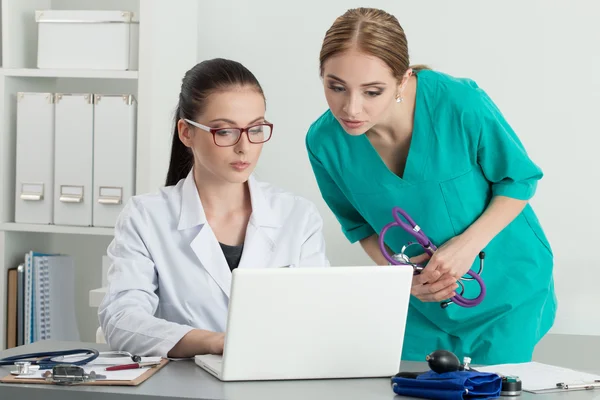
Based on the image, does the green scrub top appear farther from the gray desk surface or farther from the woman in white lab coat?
the gray desk surface

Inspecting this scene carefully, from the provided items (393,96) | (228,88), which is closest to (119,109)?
(228,88)

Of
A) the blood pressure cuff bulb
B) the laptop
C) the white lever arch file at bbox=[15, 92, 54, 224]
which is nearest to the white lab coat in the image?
the laptop

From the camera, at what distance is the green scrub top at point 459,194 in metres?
1.83

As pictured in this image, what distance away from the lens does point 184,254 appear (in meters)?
1.68

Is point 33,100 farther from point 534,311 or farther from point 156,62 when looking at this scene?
point 534,311

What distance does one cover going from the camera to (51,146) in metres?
2.72

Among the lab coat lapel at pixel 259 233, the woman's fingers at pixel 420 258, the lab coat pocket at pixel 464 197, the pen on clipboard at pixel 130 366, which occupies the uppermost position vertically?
the lab coat pocket at pixel 464 197

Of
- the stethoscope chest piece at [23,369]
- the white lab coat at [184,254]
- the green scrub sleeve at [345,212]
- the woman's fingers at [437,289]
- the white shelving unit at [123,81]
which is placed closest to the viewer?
the stethoscope chest piece at [23,369]

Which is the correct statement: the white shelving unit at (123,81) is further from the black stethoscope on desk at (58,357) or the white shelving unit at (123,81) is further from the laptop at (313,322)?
the laptop at (313,322)

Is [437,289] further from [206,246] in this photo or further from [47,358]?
[47,358]

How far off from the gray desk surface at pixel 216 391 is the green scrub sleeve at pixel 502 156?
2.20 feet

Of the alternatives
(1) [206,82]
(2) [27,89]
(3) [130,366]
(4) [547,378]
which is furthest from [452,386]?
(2) [27,89]

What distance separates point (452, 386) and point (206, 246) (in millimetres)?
670

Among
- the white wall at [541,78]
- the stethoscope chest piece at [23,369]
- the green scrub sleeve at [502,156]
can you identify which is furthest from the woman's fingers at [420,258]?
the white wall at [541,78]
